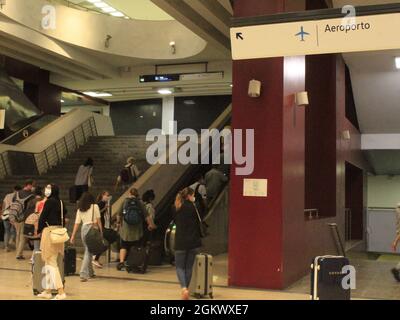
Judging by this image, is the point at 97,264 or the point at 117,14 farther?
the point at 117,14

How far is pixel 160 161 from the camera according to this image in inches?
535

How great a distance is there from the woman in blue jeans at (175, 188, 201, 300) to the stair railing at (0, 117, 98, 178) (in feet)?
36.2

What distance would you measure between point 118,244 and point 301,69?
482 cm

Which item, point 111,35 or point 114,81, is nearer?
point 111,35

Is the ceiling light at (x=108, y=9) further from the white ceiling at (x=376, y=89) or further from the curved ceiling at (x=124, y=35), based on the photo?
the white ceiling at (x=376, y=89)

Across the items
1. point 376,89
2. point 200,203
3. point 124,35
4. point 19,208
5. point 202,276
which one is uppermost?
point 124,35

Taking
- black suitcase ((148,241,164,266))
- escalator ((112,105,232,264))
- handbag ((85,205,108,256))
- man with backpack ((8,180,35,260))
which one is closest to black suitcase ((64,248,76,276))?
handbag ((85,205,108,256))

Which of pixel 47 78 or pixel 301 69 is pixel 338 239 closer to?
pixel 301 69

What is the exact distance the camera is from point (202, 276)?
723 centimetres

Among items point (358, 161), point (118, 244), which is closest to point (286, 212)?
point (118, 244)

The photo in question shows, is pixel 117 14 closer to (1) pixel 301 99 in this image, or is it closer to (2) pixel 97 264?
(2) pixel 97 264

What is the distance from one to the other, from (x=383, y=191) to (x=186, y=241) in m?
20.0

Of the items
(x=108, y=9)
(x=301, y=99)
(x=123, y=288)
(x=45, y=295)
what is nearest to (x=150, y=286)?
(x=123, y=288)
